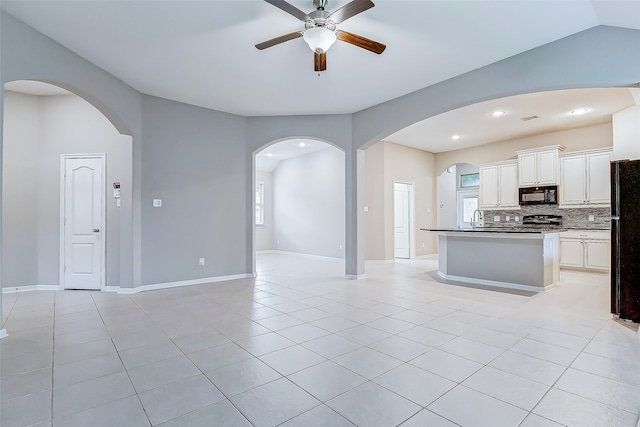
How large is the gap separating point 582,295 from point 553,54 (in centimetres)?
338

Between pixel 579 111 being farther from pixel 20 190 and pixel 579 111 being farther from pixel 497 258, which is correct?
pixel 20 190

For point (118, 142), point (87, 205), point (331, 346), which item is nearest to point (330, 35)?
point (331, 346)

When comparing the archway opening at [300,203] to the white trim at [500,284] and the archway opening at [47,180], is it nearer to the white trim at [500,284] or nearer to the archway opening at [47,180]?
the white trim at [500,284]

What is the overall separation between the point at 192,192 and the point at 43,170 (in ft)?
7.64

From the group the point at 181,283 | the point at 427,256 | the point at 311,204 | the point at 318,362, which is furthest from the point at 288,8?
the point at 427,256

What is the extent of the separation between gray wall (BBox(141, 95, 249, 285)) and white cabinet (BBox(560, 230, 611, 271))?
22.0 feet

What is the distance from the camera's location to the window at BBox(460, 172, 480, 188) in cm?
1098

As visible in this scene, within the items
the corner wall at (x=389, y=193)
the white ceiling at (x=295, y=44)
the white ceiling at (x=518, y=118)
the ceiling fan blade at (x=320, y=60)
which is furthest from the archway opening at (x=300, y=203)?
the ceiling fan blade at (x=320, y=60)

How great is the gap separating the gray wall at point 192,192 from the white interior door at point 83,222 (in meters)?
0.81

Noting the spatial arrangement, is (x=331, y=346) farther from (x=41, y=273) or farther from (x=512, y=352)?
(x=41, y=273)

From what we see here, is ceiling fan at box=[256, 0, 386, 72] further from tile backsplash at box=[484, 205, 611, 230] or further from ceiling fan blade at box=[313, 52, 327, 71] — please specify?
tile backsplash at box=[484, 205, 611, 230]

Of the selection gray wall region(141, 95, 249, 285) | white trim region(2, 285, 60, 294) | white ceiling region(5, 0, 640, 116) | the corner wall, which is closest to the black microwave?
the corner wall

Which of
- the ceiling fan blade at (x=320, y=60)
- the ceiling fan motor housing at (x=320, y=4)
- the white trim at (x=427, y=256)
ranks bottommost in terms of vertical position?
the white trim at (x=427, y=256)

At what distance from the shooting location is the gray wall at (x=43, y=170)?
486 cm
